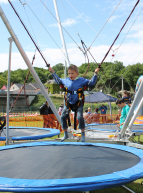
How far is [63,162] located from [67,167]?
205 mm

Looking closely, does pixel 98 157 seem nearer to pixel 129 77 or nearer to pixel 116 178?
pixel 116 178

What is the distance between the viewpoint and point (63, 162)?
205cm

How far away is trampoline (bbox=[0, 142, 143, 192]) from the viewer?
142 centimetres

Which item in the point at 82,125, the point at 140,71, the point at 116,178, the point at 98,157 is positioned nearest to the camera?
the point at 116,178

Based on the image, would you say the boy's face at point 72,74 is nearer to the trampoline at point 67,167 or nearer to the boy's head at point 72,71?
the boy's head at point 72,71

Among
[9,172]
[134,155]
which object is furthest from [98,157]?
[9,172]

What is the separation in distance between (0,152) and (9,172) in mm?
920

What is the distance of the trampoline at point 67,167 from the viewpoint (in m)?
1.42

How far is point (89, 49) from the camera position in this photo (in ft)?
10.7

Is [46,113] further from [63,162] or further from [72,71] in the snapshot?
[63,162]

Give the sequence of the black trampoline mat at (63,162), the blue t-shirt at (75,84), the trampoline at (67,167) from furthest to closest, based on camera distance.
→ the blue t-shirt at (75,84), the black trampoline mat at (63,162), the trampoline at (67,167)

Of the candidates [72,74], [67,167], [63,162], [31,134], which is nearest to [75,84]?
[72,74]

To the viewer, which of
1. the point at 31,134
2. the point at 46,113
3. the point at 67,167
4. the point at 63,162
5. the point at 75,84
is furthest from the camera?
the point at 46,113

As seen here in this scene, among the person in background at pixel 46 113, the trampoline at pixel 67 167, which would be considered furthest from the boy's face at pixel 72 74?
the person in background at pixel 46 113
